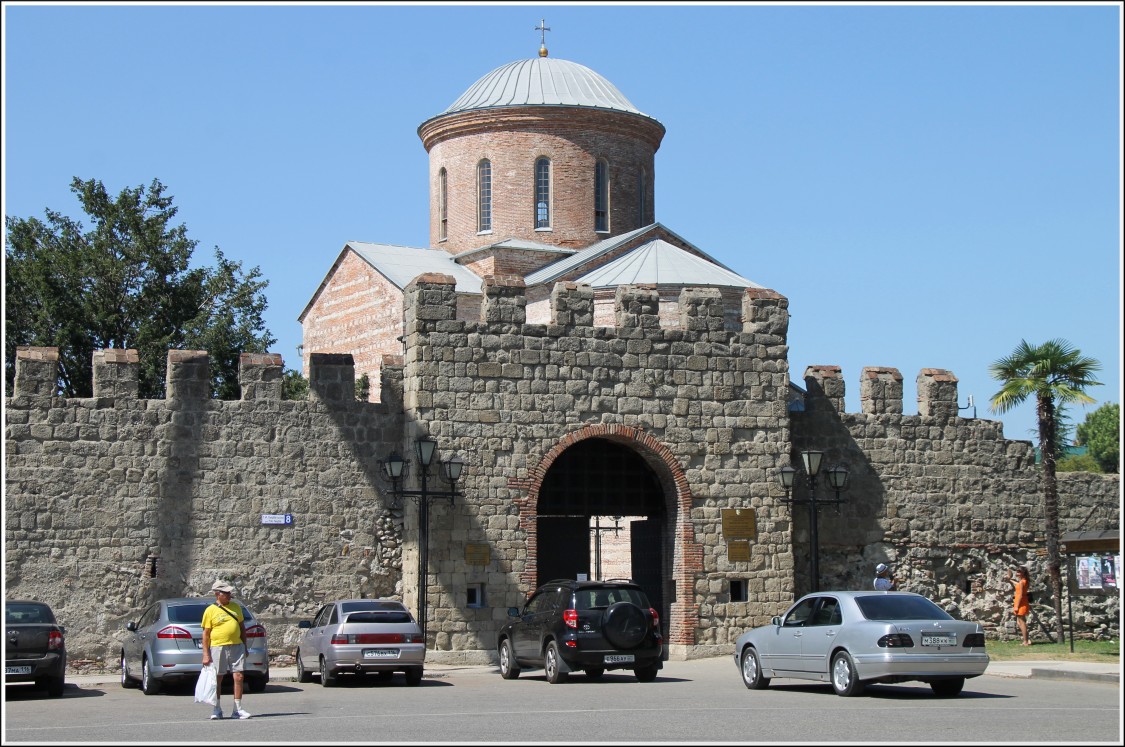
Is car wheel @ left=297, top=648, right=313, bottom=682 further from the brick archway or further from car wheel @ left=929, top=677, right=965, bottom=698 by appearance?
car wheel @ left=929, top=677, right=965, bottom=698

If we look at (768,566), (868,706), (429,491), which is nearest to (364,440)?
(429,491)

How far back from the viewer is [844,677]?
1591 cm

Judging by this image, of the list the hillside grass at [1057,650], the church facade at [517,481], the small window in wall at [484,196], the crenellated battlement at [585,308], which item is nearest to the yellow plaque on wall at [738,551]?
the church facade at [517,481]

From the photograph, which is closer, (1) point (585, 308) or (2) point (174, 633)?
(2) point (174, 633)

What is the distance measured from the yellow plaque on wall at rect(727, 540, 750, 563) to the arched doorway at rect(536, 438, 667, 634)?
1043 mm

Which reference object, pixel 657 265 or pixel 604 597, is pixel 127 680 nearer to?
pixel 604 597

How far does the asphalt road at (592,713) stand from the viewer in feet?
39.2

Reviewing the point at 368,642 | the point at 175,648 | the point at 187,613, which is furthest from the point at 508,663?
the point at 175,648

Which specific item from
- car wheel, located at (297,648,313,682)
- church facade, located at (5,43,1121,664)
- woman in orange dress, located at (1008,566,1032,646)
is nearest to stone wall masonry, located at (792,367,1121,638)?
church facade, located at (5,43,1121,664)

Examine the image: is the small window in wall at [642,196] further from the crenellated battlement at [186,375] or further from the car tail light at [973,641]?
the car tail light at [973,641]

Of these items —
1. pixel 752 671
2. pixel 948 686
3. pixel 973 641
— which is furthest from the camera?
pixel 752 671

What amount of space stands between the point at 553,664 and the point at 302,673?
367 cm

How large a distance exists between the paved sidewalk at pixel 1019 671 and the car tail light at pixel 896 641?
2327 mm

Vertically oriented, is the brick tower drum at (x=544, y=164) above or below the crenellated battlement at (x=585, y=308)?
above
